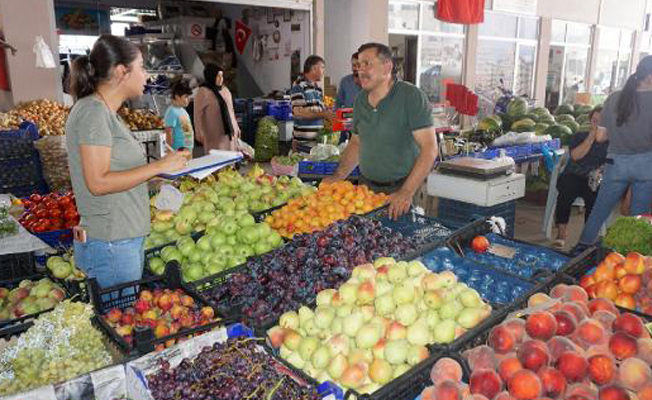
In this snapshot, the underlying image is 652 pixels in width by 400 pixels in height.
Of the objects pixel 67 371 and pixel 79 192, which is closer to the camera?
pixel 67 371

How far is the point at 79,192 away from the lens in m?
2.30

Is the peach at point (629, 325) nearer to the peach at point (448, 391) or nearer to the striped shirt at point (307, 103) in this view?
the peach at point (448, 391)

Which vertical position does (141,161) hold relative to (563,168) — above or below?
above

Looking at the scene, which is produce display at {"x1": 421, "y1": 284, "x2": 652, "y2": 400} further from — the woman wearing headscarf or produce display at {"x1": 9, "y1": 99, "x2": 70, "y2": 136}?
produce display at {"x1": 9, "y1": 99, "x2": 70, "y2": 136}

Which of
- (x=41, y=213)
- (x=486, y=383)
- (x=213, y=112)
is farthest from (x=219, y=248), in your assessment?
(x=213, y=112)

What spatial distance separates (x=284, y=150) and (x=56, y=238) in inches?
262

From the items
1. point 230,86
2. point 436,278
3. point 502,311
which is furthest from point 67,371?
point 230,86

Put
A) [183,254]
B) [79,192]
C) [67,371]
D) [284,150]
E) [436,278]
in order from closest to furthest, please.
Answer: [67,371]
[436,278]
[79,192]
[183,254]
[284,150]

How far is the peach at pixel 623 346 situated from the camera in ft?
5.37

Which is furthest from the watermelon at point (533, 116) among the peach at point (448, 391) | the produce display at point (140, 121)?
the peach at point (448, 391)

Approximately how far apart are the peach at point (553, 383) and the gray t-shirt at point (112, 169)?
178cm

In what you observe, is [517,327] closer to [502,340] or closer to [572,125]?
[502,340]

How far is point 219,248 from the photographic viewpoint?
8.84ft

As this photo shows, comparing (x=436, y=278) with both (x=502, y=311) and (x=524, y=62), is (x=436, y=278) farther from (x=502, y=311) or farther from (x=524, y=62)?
(x=524, y=62)
